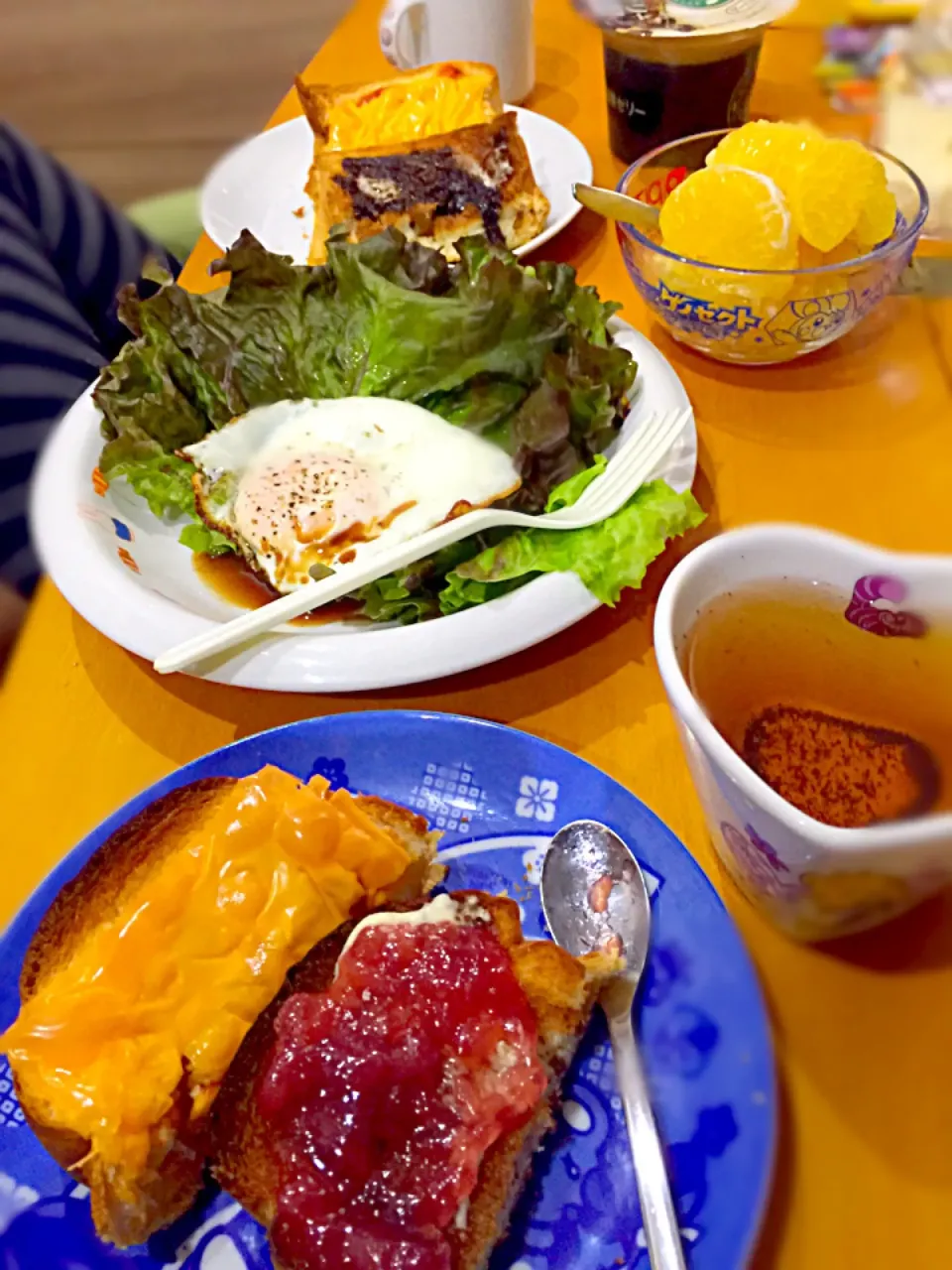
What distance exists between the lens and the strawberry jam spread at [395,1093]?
70 centimetres

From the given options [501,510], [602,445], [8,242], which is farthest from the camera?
[8,242]

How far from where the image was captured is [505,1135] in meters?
0.74

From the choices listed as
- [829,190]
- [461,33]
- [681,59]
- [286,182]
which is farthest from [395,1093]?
[461,33]

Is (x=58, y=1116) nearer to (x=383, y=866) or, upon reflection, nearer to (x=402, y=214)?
(x=383, y=866)

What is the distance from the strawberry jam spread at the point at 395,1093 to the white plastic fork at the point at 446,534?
388mm

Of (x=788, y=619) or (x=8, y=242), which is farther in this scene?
(x=8, y=242)

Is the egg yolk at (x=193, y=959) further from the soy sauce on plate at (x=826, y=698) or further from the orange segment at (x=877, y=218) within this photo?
the orange segment at (x=877, y=218)

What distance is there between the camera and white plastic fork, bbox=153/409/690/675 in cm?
103

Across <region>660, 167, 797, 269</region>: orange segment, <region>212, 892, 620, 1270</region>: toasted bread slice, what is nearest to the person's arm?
<region>212, 892, 620, 1270</region>: toasted bread slice

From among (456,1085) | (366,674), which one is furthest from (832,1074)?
(366,674)

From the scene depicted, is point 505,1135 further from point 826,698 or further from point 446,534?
point 446,534

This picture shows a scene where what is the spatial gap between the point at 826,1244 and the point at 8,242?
2.06 metres

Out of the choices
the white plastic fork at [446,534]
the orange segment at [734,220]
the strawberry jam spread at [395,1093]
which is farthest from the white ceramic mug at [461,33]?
the strawberry jam spread at [395,1093]

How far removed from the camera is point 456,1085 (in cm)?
74
